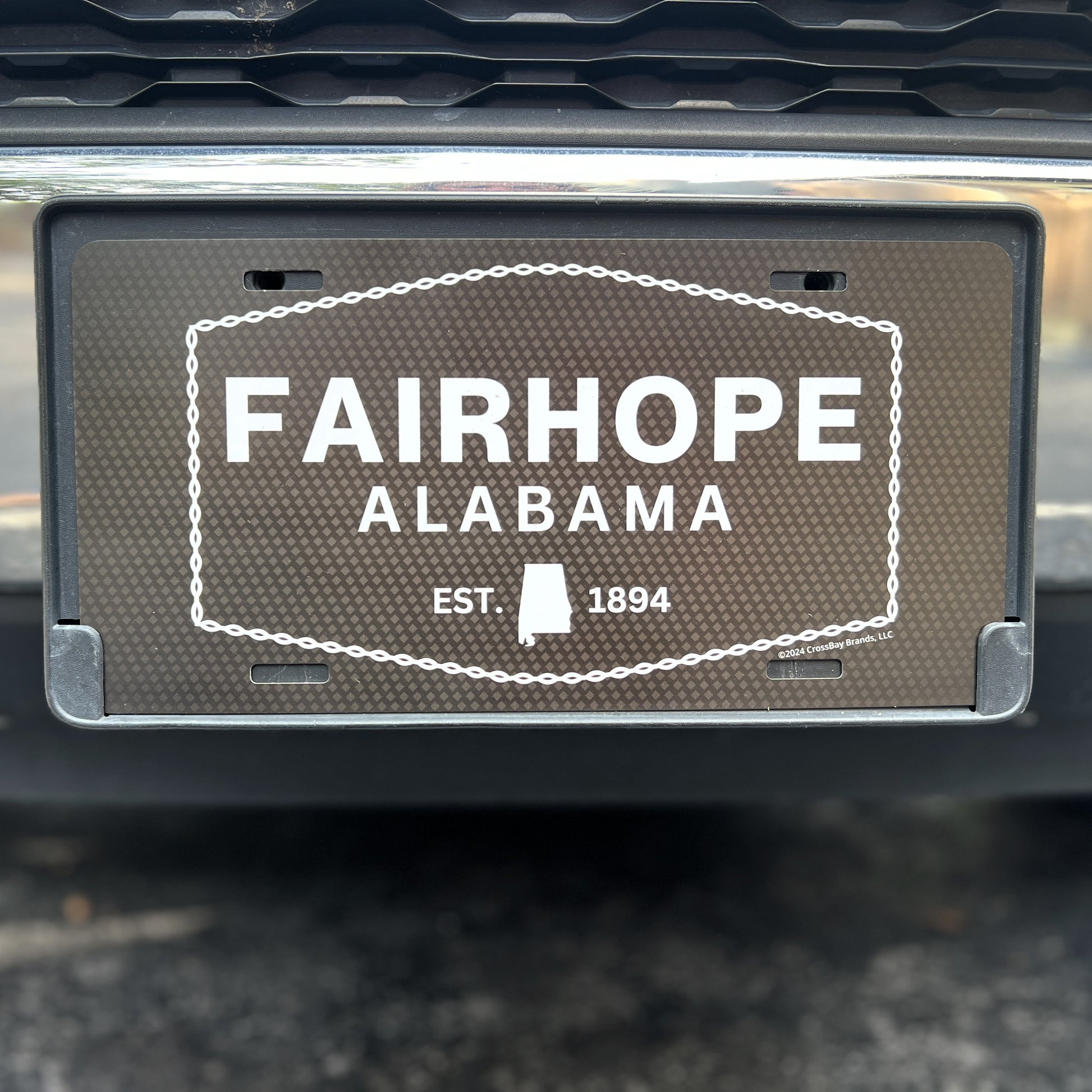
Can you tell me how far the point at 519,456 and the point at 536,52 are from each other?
36 centimetres

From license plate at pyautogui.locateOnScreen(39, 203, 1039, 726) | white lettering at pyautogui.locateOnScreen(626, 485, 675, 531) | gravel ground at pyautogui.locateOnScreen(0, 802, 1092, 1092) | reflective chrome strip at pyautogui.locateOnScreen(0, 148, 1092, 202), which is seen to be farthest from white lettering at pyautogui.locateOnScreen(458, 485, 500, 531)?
gravel ground at pyautogui.locateOnScreen(0, 802, 1092, 1092)

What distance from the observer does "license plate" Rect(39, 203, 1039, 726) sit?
2.95 feet

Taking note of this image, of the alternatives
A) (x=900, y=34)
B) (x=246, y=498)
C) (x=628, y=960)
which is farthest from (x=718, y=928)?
(x=900, y=34)

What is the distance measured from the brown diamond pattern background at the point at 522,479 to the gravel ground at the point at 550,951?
358 millimetres

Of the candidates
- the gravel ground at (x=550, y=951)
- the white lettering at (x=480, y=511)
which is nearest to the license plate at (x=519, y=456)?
the white lettering at (x=480, y=511)

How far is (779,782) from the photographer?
3.52 ft

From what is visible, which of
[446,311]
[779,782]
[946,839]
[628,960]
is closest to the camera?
[446,311]

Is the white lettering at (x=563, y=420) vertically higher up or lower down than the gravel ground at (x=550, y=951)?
higher up

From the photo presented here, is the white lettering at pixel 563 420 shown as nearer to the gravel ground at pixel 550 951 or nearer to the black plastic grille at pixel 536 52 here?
the black plastic grille at pixel 536 52

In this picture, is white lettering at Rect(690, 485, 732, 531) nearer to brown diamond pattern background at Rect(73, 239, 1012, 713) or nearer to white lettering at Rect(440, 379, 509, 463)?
brown diamond pattern background at Rect(73, 239, 1012, 713)

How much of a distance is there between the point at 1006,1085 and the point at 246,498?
106 cm

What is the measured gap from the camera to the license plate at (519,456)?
2.95ft

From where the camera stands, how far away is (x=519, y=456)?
0.90 meters

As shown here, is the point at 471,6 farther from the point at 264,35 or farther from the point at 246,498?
the point at 246,498
